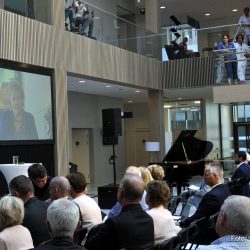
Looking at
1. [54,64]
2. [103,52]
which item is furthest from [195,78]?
[54,64]

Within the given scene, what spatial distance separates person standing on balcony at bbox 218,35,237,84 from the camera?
14.1 meters

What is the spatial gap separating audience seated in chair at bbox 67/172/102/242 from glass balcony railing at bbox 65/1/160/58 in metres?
7.51

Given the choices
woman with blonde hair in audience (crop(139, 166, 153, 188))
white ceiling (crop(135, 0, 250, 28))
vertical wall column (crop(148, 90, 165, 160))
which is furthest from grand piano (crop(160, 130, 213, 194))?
white ceiling (crop(135, 0, 250, 28))

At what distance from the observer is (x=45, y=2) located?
35.6 feet

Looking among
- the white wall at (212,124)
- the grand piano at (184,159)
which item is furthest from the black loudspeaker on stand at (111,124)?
the white wall at (212,124)

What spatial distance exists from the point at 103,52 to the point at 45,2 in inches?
98.7

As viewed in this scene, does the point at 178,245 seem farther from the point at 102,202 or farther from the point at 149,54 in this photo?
the point at 149,54

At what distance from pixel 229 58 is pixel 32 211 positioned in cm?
1134

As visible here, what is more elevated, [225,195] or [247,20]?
[247,20]

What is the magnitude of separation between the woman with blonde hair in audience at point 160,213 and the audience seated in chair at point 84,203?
1.90ft

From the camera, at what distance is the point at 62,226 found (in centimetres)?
276

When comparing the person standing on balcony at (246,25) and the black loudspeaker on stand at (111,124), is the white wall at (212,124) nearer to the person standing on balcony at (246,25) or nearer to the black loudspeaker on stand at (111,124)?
the person standing on balcony at (246,25)

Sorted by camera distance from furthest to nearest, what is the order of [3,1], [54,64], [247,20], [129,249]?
1. [247,20]
2. [54,64]
3. [3,1]
4. [129,249]

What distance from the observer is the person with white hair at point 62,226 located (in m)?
2.67
